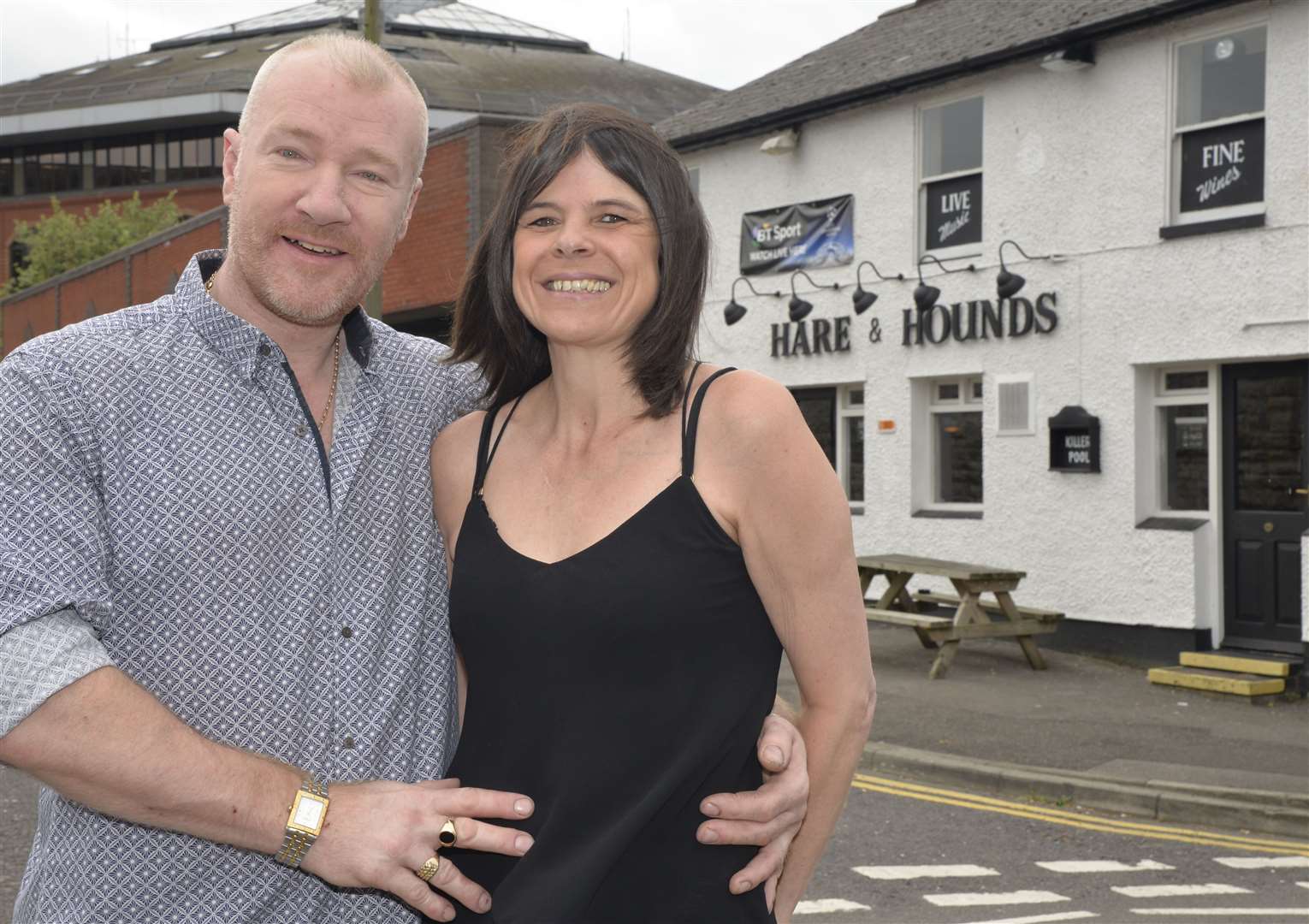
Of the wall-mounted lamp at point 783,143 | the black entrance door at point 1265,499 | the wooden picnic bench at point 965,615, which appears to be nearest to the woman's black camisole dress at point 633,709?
the wooden picnic bench at point 965,615

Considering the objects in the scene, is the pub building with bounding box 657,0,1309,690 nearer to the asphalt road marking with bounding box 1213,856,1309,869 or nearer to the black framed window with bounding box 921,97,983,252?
the black framed window with bounding box 921,97,983,252

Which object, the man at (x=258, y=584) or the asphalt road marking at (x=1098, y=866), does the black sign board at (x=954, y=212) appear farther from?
the man at (x=258, y=584)

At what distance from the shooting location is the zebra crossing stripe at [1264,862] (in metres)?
7.17

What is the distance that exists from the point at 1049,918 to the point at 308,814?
4.76 m

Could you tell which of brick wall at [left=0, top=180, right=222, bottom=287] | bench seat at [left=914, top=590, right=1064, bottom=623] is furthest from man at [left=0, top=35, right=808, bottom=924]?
brick wall at [left=0, top=180, right=222, bottom=287]

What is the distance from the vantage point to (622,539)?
2.17 meters

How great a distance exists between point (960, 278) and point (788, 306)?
2608 mm

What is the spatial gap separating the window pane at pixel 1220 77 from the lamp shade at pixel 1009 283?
2.06 m

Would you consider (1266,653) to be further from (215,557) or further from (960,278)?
(215,557)

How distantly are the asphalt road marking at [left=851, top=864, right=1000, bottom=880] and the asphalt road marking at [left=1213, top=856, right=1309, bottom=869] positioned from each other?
127cm

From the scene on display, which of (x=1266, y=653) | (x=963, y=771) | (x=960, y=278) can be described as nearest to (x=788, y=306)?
(x=960, y=278)

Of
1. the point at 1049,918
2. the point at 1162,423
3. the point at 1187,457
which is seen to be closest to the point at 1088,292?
the point at 1162,423

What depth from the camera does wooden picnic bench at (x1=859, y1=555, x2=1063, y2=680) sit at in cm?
1260

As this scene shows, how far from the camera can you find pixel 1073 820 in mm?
8188
